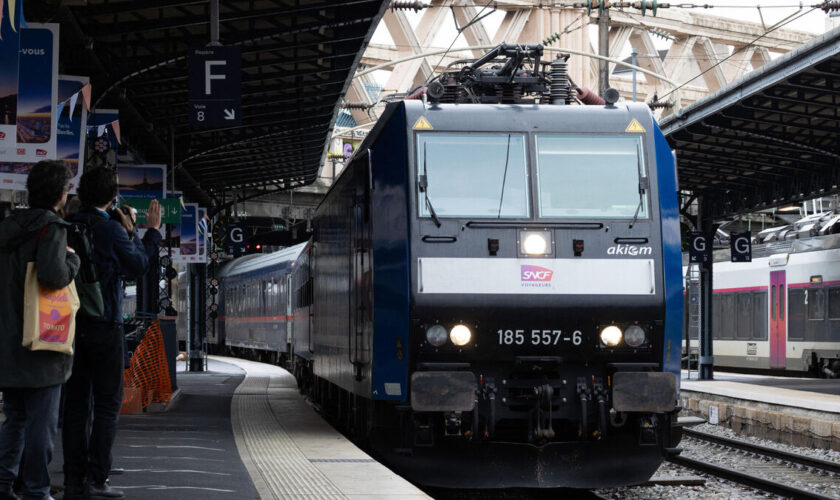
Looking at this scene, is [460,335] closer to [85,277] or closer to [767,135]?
[85,277]

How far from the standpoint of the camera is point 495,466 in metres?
10.2

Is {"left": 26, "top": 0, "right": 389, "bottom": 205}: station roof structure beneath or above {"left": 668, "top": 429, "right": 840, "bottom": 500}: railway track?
above

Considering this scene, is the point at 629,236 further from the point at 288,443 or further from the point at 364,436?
the point at 288,443

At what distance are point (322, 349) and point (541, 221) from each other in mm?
6077

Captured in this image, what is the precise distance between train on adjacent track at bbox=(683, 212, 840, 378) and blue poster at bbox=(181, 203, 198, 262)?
12.1m

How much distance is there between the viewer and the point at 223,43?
1783 centimetres

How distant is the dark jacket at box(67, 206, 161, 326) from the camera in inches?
300

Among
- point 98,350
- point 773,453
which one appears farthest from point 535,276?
point 773,453

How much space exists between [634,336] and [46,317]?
5.19 meters

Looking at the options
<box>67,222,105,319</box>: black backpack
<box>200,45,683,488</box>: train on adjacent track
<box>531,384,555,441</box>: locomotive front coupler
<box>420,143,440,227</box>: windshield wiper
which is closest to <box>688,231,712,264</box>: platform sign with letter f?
<box>200,45,683,488</box>: train on adjacent track

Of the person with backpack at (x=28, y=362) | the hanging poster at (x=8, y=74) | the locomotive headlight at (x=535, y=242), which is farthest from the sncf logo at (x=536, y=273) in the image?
the person with backpack at (x=28, y=362)

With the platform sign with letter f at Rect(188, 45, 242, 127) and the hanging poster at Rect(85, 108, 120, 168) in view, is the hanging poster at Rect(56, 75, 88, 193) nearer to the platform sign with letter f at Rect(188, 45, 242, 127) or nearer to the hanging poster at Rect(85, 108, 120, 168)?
the platform sign with letter f at Rect(188, 45, 242, 127)

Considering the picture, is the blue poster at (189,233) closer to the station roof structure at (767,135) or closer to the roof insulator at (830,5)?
the station roof structure at (767,135)

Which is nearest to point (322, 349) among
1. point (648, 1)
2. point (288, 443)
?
point (288, 443)
